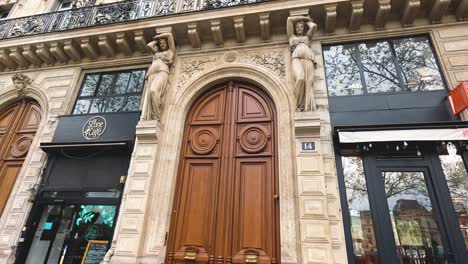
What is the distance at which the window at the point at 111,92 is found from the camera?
5.64 meters

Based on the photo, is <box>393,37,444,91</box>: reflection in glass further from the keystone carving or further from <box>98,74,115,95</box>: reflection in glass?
the keystone carving

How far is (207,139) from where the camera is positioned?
4859 millimetres

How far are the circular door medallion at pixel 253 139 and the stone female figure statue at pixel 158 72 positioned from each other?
1.73 metres

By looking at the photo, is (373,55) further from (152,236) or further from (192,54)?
(152,236)

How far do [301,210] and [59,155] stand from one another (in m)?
5.18

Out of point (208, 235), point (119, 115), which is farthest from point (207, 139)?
point (119, 115)

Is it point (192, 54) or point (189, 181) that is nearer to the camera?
point (189, 181)

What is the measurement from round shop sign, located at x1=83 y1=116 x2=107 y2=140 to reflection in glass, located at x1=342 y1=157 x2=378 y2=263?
4912 millimetres

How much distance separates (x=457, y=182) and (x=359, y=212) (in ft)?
4.92

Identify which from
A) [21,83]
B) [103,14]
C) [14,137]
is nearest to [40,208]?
[14,137]

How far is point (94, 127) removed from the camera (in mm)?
5375

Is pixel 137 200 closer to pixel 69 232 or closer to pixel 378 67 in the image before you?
pixel 69 232

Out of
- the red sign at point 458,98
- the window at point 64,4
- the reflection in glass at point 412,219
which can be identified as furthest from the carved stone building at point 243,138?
the window at point 64,4

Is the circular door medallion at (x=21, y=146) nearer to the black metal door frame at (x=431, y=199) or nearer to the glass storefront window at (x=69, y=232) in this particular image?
the glass storefront window at (x=69, y=232)
